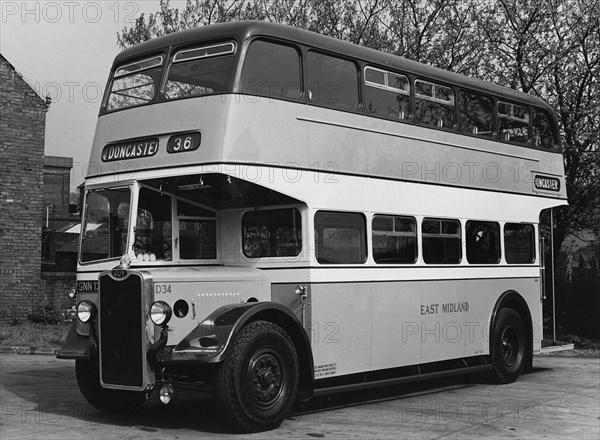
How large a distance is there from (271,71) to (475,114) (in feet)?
13.8

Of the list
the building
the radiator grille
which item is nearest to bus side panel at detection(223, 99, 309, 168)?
the radiator grille

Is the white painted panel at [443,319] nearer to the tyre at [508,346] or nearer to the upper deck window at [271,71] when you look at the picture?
the tyre at [508,346]

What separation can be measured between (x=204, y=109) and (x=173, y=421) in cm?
333

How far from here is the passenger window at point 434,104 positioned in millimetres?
11094

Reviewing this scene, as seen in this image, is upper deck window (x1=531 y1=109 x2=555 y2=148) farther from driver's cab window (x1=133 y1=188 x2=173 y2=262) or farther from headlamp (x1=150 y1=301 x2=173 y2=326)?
headlamp (x1=150 y1=301 x2=173 y2=326)

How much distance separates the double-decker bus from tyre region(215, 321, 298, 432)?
20mm

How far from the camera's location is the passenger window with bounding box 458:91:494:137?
11867mm

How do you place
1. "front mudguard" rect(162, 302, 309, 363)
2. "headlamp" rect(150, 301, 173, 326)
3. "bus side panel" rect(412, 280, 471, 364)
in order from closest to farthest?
"front mudguard" rect(162, 302, 309, 363) → "headlamp" rect(150, 301, 173, 326) → "bus side panel" rect(412, 280, 471, 364)

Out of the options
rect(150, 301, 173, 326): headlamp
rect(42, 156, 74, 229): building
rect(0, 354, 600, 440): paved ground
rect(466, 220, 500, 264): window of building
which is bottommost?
rect(0, 354, 600, 440): paved ground

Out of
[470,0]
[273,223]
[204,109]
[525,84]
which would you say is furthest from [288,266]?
[470,0]

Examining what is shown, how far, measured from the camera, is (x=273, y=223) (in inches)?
375

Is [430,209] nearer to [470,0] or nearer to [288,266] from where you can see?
[288,266]

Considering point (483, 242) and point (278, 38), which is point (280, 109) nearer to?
point (278, 38)

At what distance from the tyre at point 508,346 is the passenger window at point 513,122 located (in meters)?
2.65
